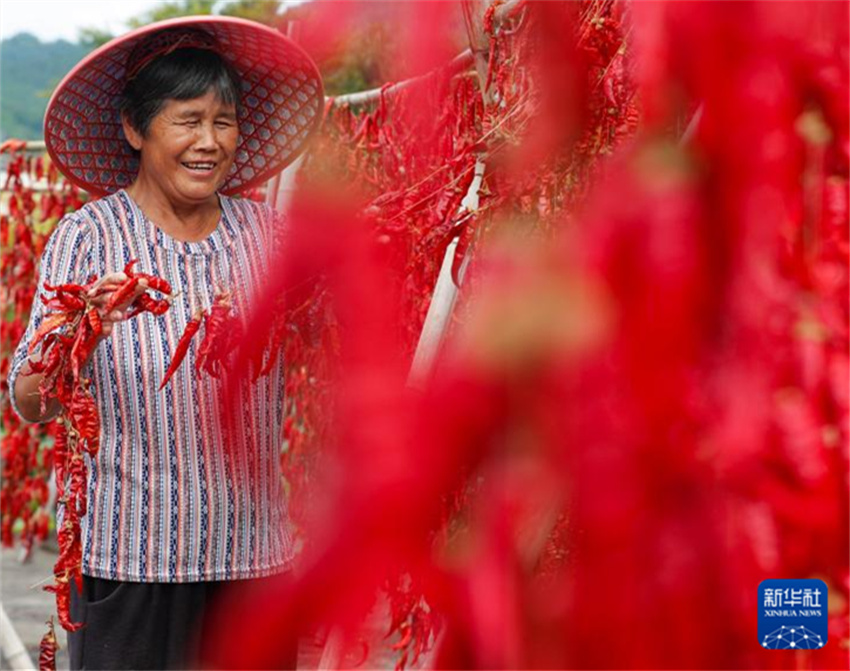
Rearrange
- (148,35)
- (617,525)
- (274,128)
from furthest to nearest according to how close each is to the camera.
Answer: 1. (274,128)
2. (148,35)
3. (617,525)

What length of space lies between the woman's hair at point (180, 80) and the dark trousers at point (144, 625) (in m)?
0.51

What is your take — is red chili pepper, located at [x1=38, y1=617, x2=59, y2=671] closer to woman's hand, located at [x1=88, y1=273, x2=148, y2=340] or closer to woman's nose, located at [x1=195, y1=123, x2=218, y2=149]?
woman's hand, located at [x1=88, y1=273, x2=148, y2=340]

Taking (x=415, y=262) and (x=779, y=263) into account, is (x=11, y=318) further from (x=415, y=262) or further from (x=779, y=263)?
(x=779, y=263)

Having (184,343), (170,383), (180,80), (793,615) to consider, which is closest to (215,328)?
(184,343)

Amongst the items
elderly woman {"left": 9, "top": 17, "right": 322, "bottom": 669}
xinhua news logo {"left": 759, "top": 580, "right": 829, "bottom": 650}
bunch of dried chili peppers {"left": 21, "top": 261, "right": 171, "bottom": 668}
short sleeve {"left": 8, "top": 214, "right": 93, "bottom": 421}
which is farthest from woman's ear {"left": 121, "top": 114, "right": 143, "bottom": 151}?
xinhua news logo {"left": 759, "top": 580, "right": 829, "bottom": 650}

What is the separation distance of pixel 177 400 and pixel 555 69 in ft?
3.45

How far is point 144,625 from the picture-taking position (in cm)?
133

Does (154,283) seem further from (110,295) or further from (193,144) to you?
(193,144)

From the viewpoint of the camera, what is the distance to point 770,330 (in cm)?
29

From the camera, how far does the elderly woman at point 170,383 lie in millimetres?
1303

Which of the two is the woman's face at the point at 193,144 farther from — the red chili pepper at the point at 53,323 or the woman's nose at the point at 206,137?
the red chili pepper at the point at 53,323

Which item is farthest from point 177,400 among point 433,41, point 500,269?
point 500,269

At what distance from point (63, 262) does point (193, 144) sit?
0.19 metres

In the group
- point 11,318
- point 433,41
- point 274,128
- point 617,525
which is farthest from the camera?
point 11,318
